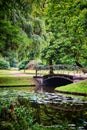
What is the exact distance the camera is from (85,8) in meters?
23.9

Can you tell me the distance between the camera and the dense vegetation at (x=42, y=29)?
13383 millimetres

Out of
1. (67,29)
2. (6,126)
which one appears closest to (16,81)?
(67,29)

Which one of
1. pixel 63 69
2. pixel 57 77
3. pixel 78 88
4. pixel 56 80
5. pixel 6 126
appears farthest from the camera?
pixel 56 80

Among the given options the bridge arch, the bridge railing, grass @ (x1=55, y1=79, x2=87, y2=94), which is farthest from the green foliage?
the bridge arch

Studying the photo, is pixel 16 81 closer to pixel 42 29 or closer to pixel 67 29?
pixel 42 29

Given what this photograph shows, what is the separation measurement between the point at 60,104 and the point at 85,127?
857cm

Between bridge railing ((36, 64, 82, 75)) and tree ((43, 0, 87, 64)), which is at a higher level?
tree ((43, 0, 87, 64))

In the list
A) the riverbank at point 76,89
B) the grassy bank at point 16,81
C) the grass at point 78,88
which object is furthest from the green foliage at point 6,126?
the grassy bank at point 16,81

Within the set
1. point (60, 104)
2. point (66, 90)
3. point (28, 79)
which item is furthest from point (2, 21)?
point (28, 79)

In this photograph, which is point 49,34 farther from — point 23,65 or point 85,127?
point 23,65

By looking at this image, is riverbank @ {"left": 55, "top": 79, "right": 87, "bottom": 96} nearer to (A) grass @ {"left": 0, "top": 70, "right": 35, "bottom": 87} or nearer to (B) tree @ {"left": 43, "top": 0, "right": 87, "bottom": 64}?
(B) tree @ {"left": 43, "top": 0, "right": 87, "bottom": 64}

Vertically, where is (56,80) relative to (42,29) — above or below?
below

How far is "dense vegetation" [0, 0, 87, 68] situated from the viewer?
13.4m

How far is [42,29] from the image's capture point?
38.0 meters
